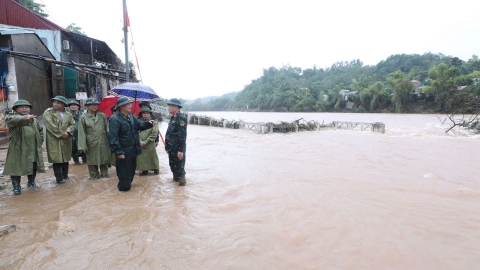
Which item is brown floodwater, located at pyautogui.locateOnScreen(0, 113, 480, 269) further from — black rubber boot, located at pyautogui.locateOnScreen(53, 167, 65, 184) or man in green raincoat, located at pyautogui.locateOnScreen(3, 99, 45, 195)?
man in green raincoat, located at pyautogui.locateOnScreen(3, 99, 45, 195)

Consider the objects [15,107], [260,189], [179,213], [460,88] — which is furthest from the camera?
[460,88]

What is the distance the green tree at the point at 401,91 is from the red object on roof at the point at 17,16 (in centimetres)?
4129

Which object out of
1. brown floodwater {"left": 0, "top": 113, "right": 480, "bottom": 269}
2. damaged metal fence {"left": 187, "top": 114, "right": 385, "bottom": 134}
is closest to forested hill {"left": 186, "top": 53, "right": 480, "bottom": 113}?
damaged metal fence {"left": 187, "top": 114, "right": 385, "bottom": 134}

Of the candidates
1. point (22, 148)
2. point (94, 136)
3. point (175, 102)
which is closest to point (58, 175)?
point (22, 148)

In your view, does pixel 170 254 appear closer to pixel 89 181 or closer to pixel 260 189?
pixel 260 189

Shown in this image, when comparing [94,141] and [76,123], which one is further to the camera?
[76,123]

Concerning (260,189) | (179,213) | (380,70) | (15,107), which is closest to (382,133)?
(260,189)

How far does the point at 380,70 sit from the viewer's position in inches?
2515

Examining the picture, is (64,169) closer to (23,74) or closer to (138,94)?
(138,94)

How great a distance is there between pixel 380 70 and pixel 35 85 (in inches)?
2762

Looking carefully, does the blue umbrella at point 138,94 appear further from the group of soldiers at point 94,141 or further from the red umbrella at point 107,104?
the group of soldiers at point 94,141

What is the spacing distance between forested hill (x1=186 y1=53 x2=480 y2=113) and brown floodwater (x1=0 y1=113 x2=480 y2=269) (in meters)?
31.4

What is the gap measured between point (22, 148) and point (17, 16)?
15426 mm

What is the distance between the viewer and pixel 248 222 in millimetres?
3129
